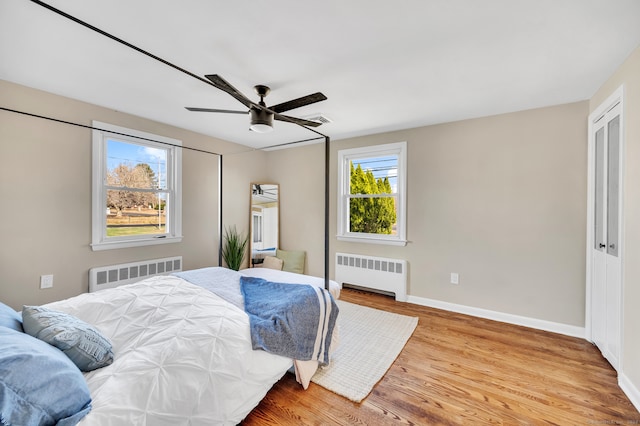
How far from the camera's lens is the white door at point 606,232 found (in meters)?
2.07

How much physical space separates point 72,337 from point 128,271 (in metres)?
2.21

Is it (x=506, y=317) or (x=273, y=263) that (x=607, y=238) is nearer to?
(x=506, y=317)

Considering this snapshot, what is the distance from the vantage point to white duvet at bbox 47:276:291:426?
3.56ft

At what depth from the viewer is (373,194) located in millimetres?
4004

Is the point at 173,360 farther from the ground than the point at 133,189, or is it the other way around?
the point at 133,189

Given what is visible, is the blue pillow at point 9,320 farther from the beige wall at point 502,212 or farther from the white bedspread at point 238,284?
the beige wall at point 502,212

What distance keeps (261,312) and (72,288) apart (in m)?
2.36

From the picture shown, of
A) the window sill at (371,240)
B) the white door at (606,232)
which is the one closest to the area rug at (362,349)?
the window sill at (371,240)

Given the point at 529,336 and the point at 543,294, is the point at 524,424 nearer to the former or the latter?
the point at 529,336

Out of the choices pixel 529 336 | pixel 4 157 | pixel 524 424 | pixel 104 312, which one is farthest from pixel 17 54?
pixel 529 336

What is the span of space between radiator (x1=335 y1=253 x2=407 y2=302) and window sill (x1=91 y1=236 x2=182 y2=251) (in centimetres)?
245

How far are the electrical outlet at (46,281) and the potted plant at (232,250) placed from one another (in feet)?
6.32

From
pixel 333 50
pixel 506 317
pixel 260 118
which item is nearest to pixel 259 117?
pixel 260 118

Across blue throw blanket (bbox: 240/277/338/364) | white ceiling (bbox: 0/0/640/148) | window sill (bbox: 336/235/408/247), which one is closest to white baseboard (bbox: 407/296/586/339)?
window sill (bbox: 336/235/408/247)
